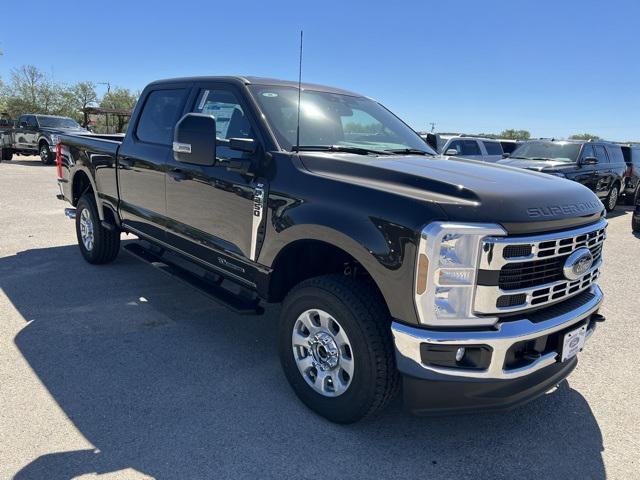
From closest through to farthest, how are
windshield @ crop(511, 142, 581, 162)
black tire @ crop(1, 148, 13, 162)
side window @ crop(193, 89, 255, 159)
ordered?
side window @ crop(193, 89, 255, 159)
windshield @ crop(511, 142, 581, 162)
black tire @ crop(1, 148, 13, 162)

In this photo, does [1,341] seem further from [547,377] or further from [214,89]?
[547,377]

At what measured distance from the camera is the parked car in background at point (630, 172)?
47.0ft

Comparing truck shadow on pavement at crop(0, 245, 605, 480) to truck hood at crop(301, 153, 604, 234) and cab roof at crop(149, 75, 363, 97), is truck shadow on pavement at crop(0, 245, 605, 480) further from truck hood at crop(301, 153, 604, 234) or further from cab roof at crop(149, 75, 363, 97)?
cab roof at crop(149, 75, 363, 97)

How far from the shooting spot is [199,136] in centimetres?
320

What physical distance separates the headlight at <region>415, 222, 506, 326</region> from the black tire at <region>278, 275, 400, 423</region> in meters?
0.33

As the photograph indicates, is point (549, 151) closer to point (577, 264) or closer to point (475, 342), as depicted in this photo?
point (577, 264)

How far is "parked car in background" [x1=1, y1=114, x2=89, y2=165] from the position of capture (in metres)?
18.7

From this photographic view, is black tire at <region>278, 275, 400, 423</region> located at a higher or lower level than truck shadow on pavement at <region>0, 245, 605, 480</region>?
higher

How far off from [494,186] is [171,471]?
2189 mm

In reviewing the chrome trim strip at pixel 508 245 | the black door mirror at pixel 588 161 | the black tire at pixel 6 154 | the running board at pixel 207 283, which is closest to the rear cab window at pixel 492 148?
the black door mirror at pixel 588 161

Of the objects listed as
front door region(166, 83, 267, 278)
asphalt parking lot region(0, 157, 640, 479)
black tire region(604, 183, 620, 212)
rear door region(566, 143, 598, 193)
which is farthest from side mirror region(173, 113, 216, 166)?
black tire region(604, 183, 620, 212)

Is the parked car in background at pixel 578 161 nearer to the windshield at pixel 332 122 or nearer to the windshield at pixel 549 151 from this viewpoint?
the windshield at pixel 549 151

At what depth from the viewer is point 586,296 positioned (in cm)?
293

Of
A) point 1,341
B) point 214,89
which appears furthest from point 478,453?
point 1,341
